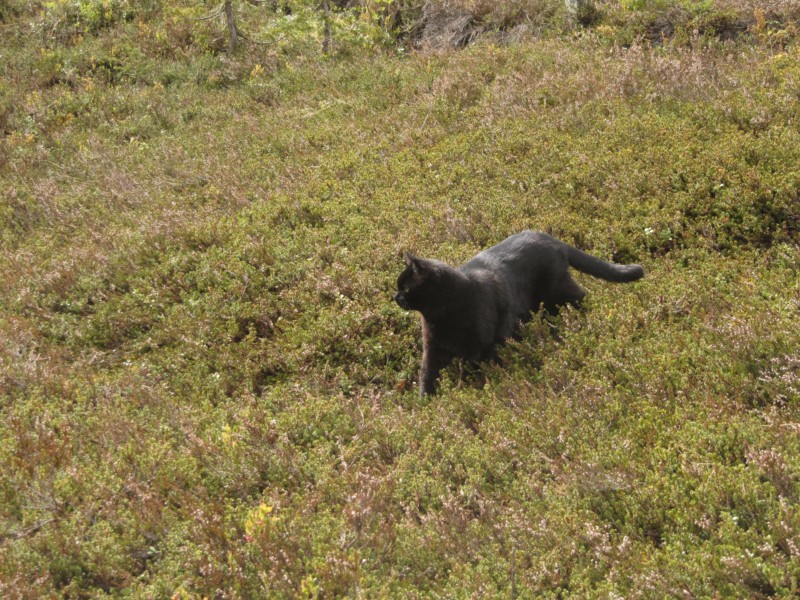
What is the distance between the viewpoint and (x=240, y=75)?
16.0m

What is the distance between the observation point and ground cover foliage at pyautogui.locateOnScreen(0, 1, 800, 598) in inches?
159

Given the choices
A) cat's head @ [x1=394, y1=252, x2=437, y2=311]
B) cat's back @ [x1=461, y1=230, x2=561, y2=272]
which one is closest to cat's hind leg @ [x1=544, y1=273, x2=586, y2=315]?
cat's back @ [x1=461, y1=230, x2=561, y2=272]

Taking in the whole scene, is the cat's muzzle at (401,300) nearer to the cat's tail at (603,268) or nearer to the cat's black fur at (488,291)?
the cat's black fur at (488,291)

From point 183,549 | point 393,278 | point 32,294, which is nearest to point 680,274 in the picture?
point 393,278

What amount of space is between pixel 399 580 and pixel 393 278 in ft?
14.3

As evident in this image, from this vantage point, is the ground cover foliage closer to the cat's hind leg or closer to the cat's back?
the cat's hind leg

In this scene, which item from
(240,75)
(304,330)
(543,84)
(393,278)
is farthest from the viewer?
(240,75)

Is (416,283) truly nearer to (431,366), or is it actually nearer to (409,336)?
(431,366)

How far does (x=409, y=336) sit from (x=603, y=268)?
2.02 meters

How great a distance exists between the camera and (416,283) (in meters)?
6.47

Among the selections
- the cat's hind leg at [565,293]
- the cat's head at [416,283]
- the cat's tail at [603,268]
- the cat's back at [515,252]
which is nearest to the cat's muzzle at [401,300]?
the cat's head at [416,283]

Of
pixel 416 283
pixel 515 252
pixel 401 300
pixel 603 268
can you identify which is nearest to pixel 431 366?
pixel 401 300

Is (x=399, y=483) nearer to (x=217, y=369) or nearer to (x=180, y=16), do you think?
(x=217, y=369)

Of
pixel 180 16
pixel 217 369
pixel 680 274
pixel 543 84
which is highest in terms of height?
pixel 180 16
